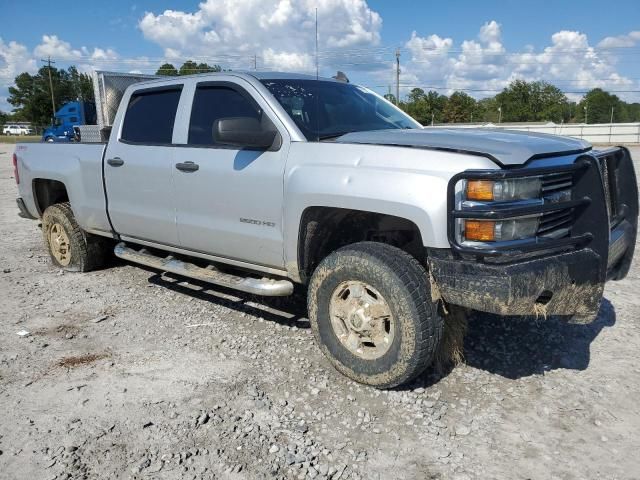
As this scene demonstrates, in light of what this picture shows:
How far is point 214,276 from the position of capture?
4461 millimetres

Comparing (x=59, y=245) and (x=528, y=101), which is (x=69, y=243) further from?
(x=528, y=101)

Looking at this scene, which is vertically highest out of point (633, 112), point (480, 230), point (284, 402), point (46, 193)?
point (633, 112)

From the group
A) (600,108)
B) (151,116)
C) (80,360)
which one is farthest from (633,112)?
(80,360)

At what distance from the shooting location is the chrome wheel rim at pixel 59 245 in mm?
6328

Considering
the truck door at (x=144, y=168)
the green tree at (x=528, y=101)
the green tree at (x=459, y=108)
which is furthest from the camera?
the green tree at (x=528, y=101)

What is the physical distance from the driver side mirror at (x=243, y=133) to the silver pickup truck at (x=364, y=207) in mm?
11

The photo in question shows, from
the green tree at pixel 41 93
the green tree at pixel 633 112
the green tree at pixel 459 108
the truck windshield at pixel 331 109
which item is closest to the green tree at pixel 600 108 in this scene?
the green tree at pixel 633 112

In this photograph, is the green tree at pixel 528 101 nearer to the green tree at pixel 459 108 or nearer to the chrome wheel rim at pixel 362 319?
the green tree at pixel 459 108

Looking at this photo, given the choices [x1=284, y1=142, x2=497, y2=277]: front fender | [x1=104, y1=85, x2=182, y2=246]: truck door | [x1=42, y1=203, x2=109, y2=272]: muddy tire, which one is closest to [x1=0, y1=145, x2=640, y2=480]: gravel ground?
[x1=104, y1=85, x2=182, y2=246]: truck door

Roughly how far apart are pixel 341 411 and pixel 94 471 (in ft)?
4.44

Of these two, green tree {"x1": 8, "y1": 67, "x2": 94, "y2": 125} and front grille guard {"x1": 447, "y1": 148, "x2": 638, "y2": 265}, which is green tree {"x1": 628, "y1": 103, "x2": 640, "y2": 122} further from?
front grille guard {"x1": 447, "y1": 148, "x2": 638, "y2": 265}

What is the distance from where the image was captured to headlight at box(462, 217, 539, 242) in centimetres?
292

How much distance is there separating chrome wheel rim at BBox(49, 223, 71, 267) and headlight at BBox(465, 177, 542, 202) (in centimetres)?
495

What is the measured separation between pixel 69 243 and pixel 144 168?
6.59ft
